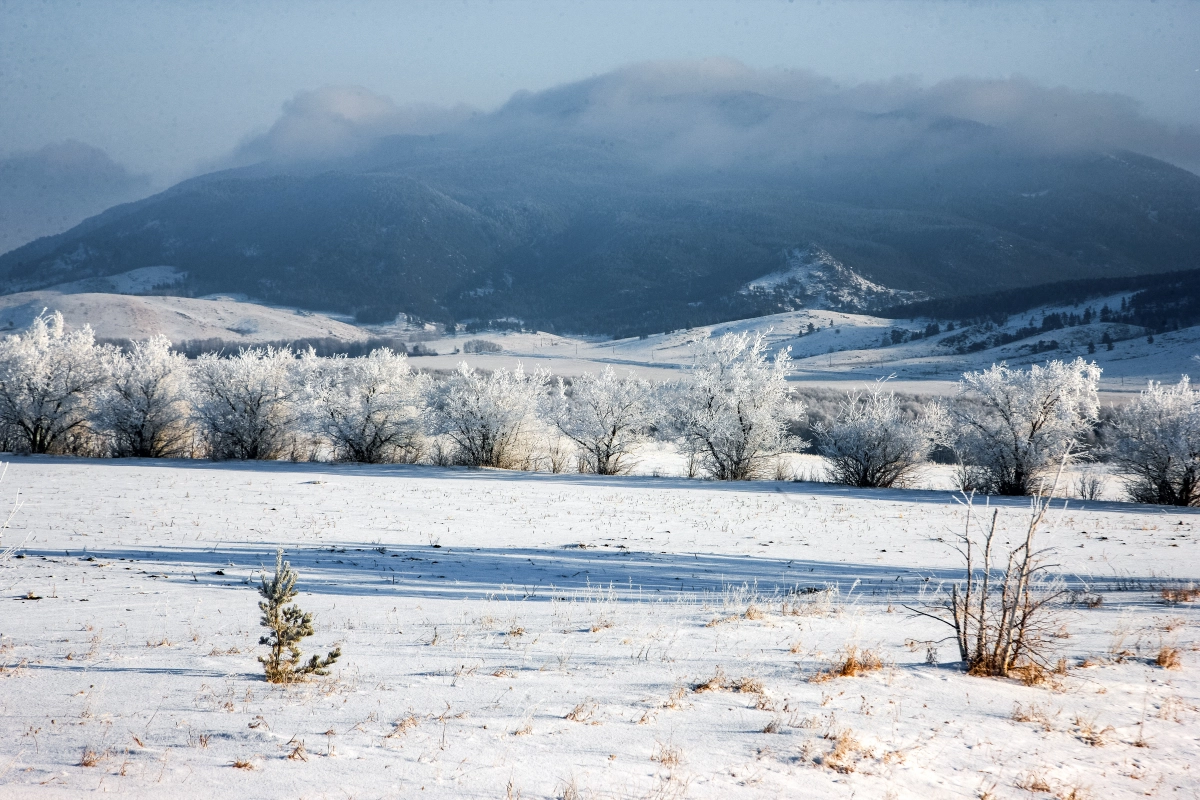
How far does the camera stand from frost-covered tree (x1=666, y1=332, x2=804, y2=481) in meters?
33.5

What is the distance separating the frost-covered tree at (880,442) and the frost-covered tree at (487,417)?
559 inches

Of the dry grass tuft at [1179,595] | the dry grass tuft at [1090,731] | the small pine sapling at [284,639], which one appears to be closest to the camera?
the dry grass tuft at [1090,731]

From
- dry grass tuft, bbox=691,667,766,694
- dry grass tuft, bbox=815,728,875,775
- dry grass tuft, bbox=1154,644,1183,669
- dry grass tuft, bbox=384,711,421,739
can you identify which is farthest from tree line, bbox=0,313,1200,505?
dry grass tuft, bbox=384,711,421,739

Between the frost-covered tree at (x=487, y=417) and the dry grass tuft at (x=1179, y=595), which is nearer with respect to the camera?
the dry grass tuft at (x=1179, y=595)

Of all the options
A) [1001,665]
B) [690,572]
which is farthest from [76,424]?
[1001,665]

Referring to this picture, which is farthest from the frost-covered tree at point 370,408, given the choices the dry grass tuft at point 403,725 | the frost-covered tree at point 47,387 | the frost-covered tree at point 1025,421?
the dry grass tuft at point 403,725

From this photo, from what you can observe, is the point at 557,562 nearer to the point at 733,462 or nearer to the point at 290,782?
the point at 290,782

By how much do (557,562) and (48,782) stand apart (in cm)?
1076

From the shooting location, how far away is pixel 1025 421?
2844 centimetres

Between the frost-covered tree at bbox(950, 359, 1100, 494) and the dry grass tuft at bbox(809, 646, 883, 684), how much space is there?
2369 centimetres

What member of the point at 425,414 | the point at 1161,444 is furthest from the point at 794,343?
the point at 1161,444

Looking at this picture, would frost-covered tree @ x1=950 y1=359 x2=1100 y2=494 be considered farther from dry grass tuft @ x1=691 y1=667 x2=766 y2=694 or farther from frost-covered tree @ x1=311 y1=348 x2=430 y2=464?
frost-covered tree @ x1=311 y1=348 x2=430 y2=464

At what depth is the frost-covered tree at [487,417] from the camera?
36375 millimetres

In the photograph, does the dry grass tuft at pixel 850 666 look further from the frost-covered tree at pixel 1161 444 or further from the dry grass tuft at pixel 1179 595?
the frost-covered tree at pixel 1161 444
